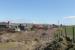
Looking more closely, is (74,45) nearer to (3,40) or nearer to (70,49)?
(70,49)

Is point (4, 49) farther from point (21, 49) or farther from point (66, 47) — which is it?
point (66, 47)

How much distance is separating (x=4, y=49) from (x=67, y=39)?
22.8 ft

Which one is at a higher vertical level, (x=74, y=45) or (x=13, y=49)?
(x=74, y=45)

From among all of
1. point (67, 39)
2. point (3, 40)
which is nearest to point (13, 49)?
point (67, 39)

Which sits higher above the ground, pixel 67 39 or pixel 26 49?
pixel 67 39

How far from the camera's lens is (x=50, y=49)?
561 inches

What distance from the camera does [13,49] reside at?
61.9 ft

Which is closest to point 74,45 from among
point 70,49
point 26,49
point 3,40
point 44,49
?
point 70,49

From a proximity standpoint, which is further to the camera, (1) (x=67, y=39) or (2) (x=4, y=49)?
(2) (x=4, y=49)

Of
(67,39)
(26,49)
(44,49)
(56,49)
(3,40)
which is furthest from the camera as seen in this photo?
(3,40)

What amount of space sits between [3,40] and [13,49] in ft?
29.7

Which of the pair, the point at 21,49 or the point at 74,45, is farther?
the point at 21,49

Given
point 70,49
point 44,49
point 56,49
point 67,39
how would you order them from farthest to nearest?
point 67,39, point 44,49, point 56,49, point 70,49

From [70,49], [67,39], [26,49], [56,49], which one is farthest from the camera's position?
[26,49]
